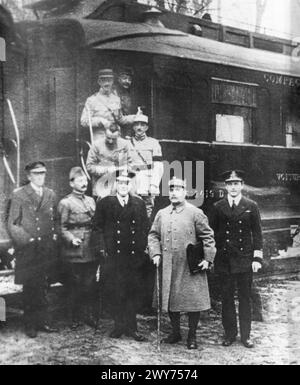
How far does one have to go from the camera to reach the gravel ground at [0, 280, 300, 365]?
4.44 meters

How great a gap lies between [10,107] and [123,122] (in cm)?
113

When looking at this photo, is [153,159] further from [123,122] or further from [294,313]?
[294,313]

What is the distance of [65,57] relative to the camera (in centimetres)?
555

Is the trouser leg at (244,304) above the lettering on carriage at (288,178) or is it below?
below

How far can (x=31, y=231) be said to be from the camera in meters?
4.87

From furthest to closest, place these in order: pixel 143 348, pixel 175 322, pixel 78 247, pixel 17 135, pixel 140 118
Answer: pixel 140 118, pixel 17 135, pixel 78 247, pixel 175 322, pixel 143 348

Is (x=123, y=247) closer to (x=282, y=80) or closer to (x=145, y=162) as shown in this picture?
(x=145, y=162)

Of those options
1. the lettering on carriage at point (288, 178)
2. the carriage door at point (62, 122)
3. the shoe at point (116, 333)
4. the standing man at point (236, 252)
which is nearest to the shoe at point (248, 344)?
the standing man at point (236, 252)

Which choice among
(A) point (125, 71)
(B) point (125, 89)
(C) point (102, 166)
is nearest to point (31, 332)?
(C) point (102, 166)

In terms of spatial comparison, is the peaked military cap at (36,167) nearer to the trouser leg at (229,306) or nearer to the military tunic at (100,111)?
the military tunic at (100,111)

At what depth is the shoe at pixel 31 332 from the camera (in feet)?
15.7

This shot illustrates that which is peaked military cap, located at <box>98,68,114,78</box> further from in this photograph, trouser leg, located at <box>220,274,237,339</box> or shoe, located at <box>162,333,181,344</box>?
shoe, located at <box>162,333,181,344</box>

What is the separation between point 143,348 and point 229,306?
2.77ft
